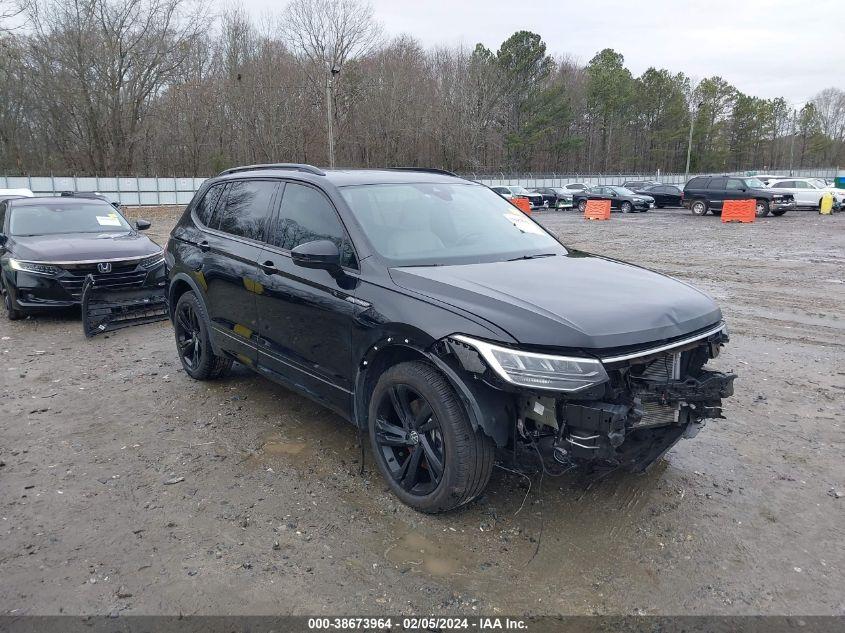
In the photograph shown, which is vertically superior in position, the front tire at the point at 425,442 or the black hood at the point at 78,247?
the black hood at the point at 78,247

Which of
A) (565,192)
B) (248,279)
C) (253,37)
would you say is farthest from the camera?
(253,37)

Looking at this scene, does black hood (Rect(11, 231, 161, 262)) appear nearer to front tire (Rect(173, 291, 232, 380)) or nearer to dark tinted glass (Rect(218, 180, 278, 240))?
front tire (Rect(173, 291, 232, 380))

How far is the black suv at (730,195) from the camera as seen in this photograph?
28.3 meters

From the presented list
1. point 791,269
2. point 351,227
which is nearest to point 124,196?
point 791,269

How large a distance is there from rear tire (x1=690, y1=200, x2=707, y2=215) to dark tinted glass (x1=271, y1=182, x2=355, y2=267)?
30.0m

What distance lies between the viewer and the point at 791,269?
12.7m

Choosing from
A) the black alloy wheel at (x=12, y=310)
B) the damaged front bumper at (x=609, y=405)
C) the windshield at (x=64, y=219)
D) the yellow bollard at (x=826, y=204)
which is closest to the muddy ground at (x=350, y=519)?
the damaged front bumper at (x=609, y=405)

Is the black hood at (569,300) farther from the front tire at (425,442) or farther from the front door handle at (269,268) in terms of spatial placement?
the front door handle at (269,268)

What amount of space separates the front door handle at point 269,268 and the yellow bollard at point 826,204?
32.9 metres

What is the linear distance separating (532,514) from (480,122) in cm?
6615

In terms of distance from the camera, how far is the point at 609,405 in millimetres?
2922

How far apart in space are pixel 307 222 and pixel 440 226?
0.93 meters

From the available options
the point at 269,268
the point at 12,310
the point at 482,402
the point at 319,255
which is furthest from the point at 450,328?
the point at 12,310

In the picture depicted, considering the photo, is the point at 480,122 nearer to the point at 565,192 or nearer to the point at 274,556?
the point at 565,192
